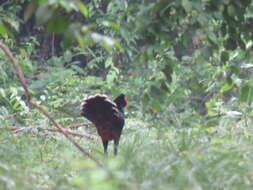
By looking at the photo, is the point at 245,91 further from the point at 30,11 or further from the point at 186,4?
the point at 30,11

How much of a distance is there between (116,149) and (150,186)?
192 cm

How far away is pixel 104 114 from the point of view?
4.63 meters

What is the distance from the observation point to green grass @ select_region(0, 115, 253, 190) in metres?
2.86

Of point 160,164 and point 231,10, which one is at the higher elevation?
point 231,10

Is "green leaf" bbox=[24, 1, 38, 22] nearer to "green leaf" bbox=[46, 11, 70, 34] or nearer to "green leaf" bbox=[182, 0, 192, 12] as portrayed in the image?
"green leaf" bbox=[46, 11, 70, 34]

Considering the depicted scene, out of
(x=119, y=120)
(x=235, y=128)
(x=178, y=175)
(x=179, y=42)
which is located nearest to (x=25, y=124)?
(x=119, y=120)

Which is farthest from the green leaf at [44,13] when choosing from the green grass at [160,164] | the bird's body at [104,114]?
the bird's body at [104,114]

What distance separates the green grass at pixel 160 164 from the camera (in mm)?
2857

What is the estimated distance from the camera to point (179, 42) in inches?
146

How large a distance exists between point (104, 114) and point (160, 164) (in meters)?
1.33

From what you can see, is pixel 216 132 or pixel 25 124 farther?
pixel 25 124

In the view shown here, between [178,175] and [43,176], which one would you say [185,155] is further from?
[43,176]

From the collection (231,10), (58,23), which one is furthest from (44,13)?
(231,10)

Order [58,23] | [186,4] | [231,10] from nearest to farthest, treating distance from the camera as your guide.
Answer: [58,23] → [186,4] → [231,10]
